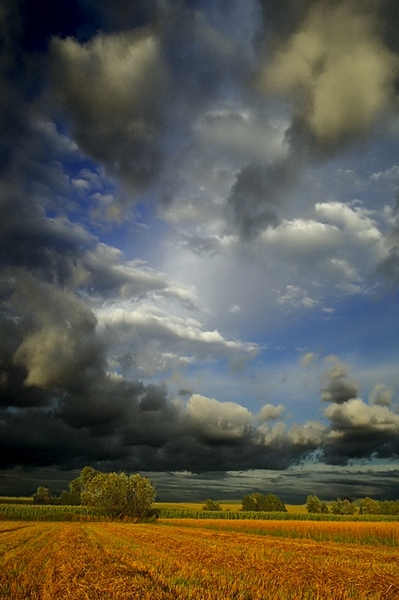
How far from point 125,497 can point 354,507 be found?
257 ft

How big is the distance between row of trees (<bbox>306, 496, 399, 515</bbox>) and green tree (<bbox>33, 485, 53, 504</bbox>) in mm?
85720

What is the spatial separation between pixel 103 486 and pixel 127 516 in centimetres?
699

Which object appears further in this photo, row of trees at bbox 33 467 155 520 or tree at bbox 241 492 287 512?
tree at bbox 241 492 287 512

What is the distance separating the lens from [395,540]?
3994 cm

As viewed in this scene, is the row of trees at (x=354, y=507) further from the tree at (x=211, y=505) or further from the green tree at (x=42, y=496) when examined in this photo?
the green tree at (x=42, y=496)

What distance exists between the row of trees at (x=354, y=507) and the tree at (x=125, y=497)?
234ft

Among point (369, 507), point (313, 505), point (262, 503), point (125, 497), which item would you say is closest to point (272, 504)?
point (262, 503)

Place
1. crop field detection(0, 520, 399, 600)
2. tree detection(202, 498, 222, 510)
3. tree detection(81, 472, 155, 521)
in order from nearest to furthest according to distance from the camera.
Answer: crop field detection(0, 520, 399, 600) → tree detection(81, 472, 155, 521) → tree detection(202, 498, 222, 510)

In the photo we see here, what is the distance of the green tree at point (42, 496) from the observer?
14438 cm

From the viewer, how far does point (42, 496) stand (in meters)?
146

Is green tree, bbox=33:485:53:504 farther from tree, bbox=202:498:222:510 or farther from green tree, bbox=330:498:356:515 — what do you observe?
green tree, bbox=330:498:356:515

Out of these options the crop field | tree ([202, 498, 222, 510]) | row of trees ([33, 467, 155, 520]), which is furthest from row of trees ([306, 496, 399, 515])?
the crop field

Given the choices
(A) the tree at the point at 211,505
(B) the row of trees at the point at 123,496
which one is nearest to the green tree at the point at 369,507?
(A) the tree at the point at 211,505

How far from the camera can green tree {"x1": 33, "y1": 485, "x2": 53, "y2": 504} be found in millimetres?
144375
